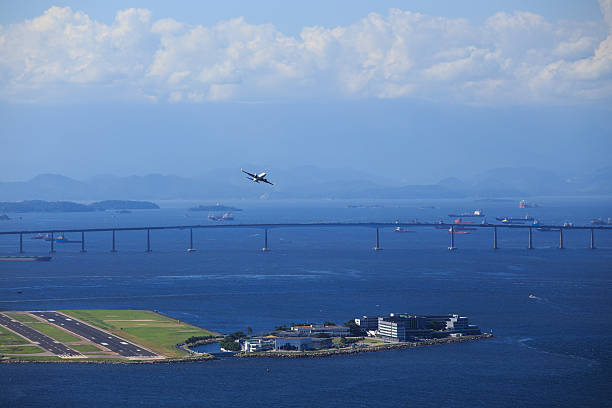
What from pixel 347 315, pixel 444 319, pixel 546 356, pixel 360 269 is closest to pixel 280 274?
pixel 360 269

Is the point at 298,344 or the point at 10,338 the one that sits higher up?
the point at 10,338

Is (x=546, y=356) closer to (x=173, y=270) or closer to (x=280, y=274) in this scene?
(x=280, y=274)

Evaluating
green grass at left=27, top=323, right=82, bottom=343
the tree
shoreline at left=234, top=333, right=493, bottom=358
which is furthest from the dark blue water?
green grass at left=27, top=323, right=82, bottom=343

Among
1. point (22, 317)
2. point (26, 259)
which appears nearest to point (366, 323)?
point (22, 317)

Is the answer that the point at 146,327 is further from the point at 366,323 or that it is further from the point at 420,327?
the point at 420,327

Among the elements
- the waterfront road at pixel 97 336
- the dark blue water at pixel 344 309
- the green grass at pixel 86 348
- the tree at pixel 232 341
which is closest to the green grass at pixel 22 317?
the waterfront road at pixel 97 336

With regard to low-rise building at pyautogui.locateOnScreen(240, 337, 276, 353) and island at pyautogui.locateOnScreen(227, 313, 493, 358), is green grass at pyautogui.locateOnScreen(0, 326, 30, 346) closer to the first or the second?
island at pyautogui.locateOnScreen(227, 313, 493, 358)

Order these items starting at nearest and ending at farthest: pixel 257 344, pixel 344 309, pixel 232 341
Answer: pixel 257 344
pixel 232 341
pixel 344 309
